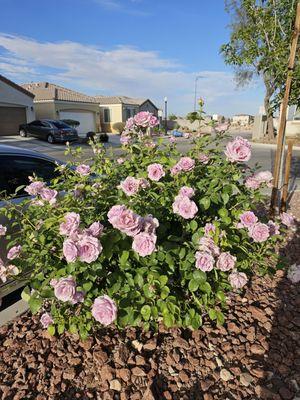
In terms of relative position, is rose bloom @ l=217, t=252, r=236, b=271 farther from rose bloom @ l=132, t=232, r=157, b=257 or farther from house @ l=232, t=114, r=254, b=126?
house @ l=232, t=114, r=254, b=126

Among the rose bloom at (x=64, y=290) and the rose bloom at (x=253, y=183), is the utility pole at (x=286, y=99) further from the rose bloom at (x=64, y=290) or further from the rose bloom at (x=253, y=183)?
the rose bloom at (x=64, y=290)

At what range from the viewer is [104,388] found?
6.54 feet

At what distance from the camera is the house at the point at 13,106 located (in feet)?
83.9

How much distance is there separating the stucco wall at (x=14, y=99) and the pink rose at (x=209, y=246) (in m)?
28.1

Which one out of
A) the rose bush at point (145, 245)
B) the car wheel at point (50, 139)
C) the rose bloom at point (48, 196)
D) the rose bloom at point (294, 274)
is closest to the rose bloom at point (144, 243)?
the rose bush at point (145, 245)

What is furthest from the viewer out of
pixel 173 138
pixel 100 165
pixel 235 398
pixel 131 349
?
pixel 173 138

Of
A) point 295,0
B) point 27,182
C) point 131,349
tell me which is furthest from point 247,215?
point 295,0

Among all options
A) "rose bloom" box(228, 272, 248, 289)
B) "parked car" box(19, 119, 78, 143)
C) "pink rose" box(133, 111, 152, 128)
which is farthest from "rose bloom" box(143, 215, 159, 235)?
"parked car" box(19, 119, 78, 143)

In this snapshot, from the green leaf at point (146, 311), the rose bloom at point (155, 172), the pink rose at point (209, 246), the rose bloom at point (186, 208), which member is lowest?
the green leaf at point (146, 311)

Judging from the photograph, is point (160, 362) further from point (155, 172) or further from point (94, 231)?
point (155, 172)

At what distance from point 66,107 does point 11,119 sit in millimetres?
6732

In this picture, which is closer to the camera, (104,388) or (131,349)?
(104,388)

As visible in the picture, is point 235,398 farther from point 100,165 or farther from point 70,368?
point 100,165

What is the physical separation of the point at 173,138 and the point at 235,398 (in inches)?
89.1
